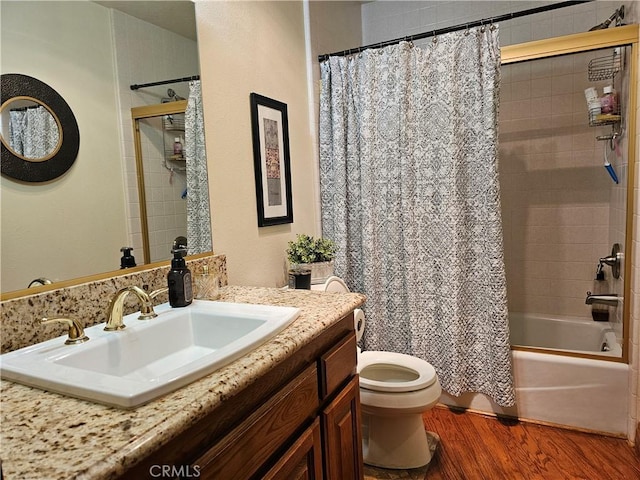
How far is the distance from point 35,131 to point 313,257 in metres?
1.28

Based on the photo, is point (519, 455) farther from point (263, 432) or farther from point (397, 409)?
point (263, 432)

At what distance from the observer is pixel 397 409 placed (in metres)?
1.77

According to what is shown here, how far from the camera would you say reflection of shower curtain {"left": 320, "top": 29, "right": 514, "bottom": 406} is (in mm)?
2094

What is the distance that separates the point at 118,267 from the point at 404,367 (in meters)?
1.36

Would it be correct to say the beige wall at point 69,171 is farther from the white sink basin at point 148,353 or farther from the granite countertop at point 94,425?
the granite countertop at point 94,425

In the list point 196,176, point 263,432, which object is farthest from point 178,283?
point 263,432

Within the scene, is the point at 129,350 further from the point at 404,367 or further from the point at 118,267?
the point at 404,367

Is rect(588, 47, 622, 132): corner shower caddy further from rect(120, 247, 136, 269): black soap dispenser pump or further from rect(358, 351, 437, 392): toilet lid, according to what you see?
rect(120, 247, 136, 269): black soap dispenser pump

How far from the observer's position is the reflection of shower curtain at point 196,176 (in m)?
1.53

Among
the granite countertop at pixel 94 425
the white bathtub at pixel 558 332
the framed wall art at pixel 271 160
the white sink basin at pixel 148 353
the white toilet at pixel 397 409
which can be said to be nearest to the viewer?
the granite countertop at pixel 94 425

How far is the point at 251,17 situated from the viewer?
6.28 ft

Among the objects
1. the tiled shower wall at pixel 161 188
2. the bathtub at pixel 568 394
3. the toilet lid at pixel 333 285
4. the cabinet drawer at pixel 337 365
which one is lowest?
the bathtub at pixel 568 394

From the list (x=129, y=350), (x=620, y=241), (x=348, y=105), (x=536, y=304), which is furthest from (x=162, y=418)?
(x=536, y=304)

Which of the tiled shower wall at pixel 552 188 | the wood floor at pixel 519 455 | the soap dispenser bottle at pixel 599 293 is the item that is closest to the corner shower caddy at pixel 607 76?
the tiled shower wall at pixel 552 188
